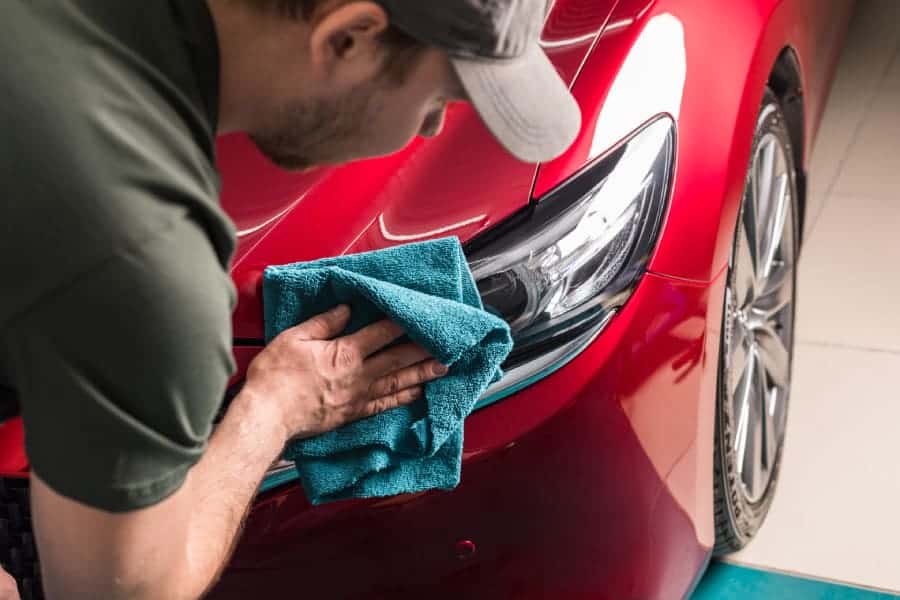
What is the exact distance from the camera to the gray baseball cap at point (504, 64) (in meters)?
0.89

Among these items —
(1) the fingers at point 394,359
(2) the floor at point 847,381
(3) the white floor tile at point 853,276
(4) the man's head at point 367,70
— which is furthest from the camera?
(3) the white floor tile at point 853,276

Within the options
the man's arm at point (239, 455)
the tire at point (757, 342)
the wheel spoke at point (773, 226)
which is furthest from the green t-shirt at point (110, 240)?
the wheel spoke at point (773, 226)

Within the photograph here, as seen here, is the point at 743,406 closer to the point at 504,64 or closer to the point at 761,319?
the point at 761,319

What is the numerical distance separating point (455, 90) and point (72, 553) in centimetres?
54

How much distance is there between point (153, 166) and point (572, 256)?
0.71 m

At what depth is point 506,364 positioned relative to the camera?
136 centimetres

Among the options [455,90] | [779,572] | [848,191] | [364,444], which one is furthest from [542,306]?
[848,191]

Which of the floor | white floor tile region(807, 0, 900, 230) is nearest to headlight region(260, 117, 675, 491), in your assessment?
the floor

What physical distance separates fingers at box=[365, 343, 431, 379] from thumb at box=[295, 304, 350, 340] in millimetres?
56

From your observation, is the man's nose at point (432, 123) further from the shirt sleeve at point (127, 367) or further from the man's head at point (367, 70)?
the shirt sleeve at point (127, 367)

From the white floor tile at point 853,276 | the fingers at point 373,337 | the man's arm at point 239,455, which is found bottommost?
the white floor tile at point 853,276

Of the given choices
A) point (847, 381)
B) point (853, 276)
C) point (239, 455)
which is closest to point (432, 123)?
point (239, 455)

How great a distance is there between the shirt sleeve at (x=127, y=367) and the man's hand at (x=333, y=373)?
351mm

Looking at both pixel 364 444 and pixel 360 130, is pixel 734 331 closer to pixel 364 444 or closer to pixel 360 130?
pixel 364 444
